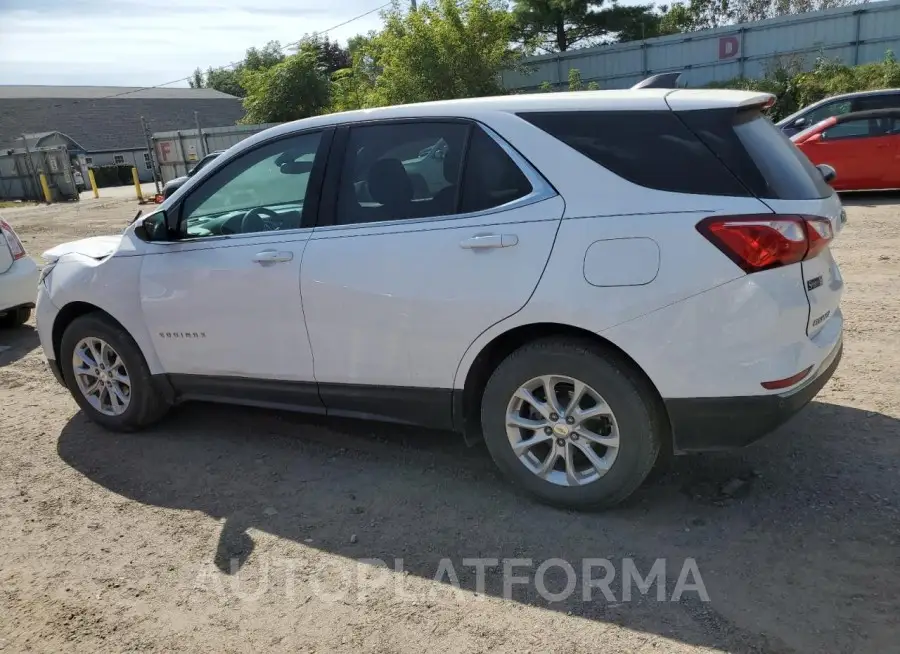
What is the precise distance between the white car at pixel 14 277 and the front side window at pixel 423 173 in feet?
16.4

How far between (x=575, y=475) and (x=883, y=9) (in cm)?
2739

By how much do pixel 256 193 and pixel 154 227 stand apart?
664 millimetres

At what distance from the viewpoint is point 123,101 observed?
6050 cm

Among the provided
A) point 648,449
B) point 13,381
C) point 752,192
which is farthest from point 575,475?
point 13,381

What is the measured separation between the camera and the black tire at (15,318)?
7.70m

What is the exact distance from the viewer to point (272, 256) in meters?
3.82

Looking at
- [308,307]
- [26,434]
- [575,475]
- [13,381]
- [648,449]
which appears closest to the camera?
[648,449]

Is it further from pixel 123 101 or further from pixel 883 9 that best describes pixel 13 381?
pixel 123 101

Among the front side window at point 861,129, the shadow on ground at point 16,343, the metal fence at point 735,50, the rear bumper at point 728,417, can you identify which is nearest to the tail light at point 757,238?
the rear bumper at point 728,417

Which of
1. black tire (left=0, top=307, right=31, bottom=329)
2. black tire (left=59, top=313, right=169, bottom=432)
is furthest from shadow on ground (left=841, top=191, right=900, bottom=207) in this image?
black tire (left=0, top=307, right=31, bottom=329)

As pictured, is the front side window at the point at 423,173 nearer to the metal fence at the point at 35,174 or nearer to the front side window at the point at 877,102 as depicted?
the front side window at the point at 877,102

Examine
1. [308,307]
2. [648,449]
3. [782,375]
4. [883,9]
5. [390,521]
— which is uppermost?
[883,9]

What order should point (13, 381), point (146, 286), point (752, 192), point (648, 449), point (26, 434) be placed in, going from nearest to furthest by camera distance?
point (752, 192) < point (648, 449) < point (146, 286) < point (26, 434) < point (13, 381)

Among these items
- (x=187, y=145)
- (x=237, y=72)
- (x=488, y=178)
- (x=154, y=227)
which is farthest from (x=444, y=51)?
(x=237, y=72)
